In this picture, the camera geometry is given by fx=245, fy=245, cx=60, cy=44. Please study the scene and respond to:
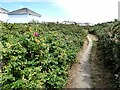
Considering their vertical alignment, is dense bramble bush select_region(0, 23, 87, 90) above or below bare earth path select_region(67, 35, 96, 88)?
above

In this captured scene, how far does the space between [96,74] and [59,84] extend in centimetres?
445

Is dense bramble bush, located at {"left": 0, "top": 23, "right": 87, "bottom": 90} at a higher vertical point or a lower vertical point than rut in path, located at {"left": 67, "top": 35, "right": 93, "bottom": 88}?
higher

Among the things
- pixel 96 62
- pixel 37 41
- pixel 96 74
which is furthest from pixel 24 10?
pixel 37 41

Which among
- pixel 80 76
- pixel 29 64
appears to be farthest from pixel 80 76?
pixel 29 64

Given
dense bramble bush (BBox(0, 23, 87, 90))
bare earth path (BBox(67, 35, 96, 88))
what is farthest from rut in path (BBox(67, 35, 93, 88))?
dense bramble bush (BBox(0, 23, 87, 90))

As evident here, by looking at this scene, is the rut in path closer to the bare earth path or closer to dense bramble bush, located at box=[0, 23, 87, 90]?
the bare earth path

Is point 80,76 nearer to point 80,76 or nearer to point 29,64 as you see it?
point 80,76

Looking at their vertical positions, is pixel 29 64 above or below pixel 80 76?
above

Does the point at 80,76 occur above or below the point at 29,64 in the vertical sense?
below

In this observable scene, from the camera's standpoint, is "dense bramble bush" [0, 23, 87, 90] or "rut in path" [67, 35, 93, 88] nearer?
"dense bramble bush" [0, 23, 87, 90]

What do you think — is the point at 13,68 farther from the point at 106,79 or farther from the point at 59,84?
the point at 106,79

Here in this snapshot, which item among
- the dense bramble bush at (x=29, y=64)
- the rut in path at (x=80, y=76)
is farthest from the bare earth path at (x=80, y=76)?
the dense bramble bush at (x=29, y=64)

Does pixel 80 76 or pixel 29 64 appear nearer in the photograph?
pixel 29 64

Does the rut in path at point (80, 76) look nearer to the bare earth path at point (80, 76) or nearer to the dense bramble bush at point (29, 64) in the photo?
the bare earth path at point (80, 76)
